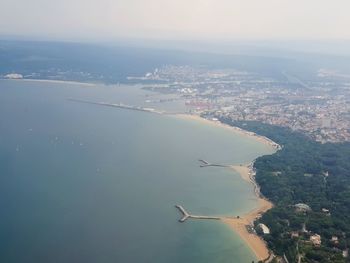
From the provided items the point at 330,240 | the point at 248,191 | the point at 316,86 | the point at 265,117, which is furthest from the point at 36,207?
the point at 316,86

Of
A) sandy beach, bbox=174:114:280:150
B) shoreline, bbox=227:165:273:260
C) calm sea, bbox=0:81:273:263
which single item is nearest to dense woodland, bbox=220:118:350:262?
shoreline, bbox=227:165:273:260

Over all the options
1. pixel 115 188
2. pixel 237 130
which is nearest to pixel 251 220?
pixel 115 188

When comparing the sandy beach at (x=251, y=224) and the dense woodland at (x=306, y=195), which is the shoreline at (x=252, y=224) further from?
the dense woodland at (x=306, y=195)

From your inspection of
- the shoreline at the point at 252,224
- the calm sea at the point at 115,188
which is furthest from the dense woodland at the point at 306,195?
the calm sea at the point at 115,188

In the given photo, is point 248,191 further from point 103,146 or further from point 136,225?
point 103,146

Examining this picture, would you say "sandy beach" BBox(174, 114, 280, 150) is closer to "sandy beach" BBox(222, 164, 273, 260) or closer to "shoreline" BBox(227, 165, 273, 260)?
"shoreline" BBox(227, 165, 273, 260)
